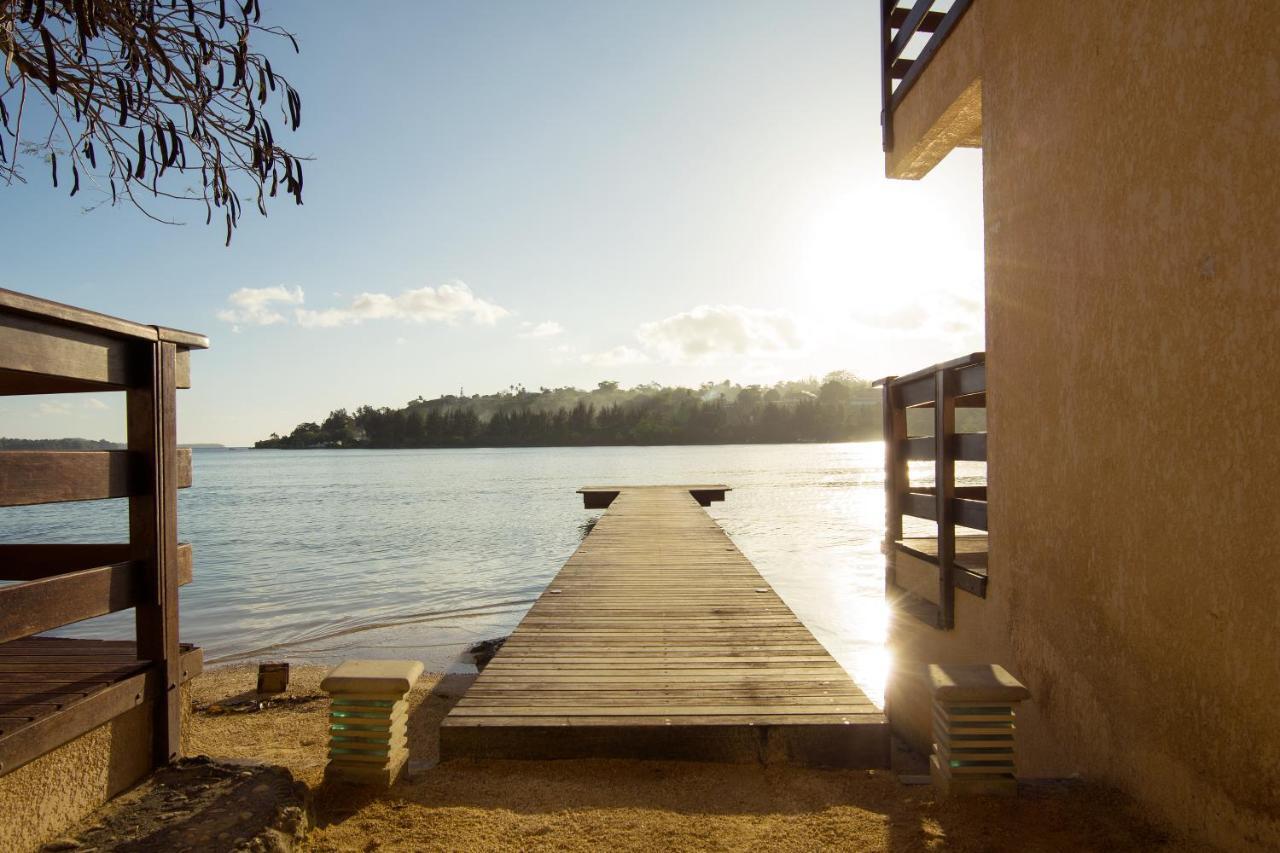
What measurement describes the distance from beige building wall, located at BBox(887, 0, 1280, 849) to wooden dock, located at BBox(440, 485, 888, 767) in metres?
0.84

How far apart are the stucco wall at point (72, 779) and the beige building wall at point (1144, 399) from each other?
9.51 ft

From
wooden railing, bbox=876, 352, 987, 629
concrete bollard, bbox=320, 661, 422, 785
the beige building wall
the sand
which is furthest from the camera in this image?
wooden railing, bbox=876, 352, 987, 629

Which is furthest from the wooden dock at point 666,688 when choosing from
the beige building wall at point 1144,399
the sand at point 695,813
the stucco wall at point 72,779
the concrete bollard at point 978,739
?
the stucco wall at point 72,779

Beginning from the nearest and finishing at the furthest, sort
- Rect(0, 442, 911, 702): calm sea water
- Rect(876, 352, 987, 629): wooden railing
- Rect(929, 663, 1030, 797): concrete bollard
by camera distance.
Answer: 1. Rect(929, 663, 1030, 797): concrete bollard
2. Rect(876, 352, 987, 629): wooden railing
3. Rect(0, 442, 911, 702): calm sea water

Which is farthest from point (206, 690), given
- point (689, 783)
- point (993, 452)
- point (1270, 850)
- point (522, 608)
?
point (1270, 850)

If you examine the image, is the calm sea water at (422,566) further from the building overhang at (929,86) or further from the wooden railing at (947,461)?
the building overhang at (929,86)

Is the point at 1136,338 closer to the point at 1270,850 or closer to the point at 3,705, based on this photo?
the point at 1270,850

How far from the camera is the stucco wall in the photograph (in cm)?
181

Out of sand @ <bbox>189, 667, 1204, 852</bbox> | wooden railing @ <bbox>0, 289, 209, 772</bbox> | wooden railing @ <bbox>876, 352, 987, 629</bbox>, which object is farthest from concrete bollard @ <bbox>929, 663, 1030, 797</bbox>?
wooden railing @ <bbox>0, 289, 209, 772</bbox>

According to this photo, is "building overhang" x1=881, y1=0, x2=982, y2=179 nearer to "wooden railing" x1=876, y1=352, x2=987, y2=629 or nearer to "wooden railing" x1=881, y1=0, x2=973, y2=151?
"wooden railing" x1=881, y1=0, x2=973, y2=151

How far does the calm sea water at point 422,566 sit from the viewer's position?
9.87 meters

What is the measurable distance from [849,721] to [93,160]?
162 inches

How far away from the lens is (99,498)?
1798 millimetres

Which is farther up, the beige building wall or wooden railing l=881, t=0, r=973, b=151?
wooden railing l=881, t=0, r=973, b=151
